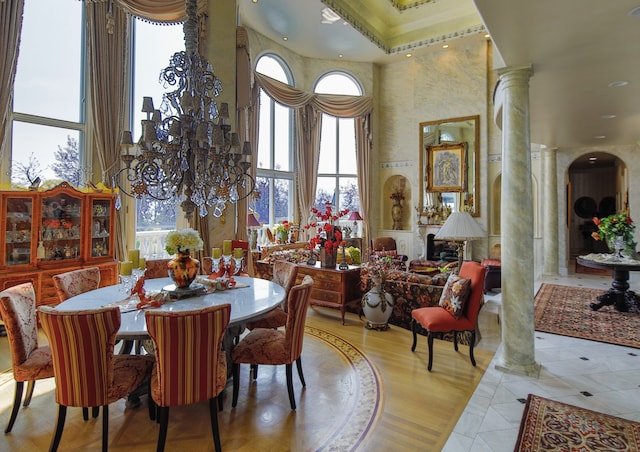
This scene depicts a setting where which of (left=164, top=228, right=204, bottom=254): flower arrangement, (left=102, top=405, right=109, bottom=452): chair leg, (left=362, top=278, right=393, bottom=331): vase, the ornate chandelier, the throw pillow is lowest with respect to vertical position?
(left=102, top=405, right=109, bottom=452): chair leg

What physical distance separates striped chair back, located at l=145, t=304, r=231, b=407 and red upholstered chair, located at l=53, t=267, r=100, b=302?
1464 millimetres

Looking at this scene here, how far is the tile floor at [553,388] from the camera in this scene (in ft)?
8.17

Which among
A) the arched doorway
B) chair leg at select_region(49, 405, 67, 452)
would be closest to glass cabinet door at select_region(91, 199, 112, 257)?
chair leg at select_region(49, 405, 67, 452)

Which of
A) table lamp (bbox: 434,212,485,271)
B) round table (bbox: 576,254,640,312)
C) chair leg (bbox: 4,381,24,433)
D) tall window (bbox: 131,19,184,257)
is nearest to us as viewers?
chair leg (bbox: 4,381,24,433)

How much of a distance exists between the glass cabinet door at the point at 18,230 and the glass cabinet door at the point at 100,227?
2.39 feet

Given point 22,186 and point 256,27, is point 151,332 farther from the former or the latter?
point 256,27

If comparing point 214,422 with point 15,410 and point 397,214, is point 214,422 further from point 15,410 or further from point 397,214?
point 397,214

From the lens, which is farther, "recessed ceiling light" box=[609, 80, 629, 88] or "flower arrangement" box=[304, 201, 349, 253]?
"flower arrangement" box=[304, 201, 349, 253]

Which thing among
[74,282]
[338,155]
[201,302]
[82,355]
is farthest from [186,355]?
[338,155]

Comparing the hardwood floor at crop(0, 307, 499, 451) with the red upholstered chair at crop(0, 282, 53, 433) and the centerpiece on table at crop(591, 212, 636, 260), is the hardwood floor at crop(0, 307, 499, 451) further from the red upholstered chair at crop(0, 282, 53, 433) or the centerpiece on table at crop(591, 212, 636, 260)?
the centerpiece on table at crop(591, 212, 636, 260)

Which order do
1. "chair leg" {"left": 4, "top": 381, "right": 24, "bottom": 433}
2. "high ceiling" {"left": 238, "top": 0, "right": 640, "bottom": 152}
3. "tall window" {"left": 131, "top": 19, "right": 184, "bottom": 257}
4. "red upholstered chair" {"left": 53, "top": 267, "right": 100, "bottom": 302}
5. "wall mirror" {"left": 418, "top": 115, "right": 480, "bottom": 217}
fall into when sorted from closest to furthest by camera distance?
1. "chair leg" {"left": 4, "top": 381, "right": 24, "bottom": 433}
2. "high ceiling" {"left": 238, "top": 0, "right": 640, "bottom": 152}
3. "red upholstered chair" {"left": 53, "top": 267, "right": 100, "bottom": 302}
4. "tall window" {"left": 131, "top": 19, "right": 184, "bottom": 257}
5. "wall mirror" {"left": 418, "top": 115, "right": 480, "bottom": 217}

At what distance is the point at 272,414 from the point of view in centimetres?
275

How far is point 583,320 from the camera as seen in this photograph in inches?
197

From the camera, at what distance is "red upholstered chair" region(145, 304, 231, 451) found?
2.08 meters
